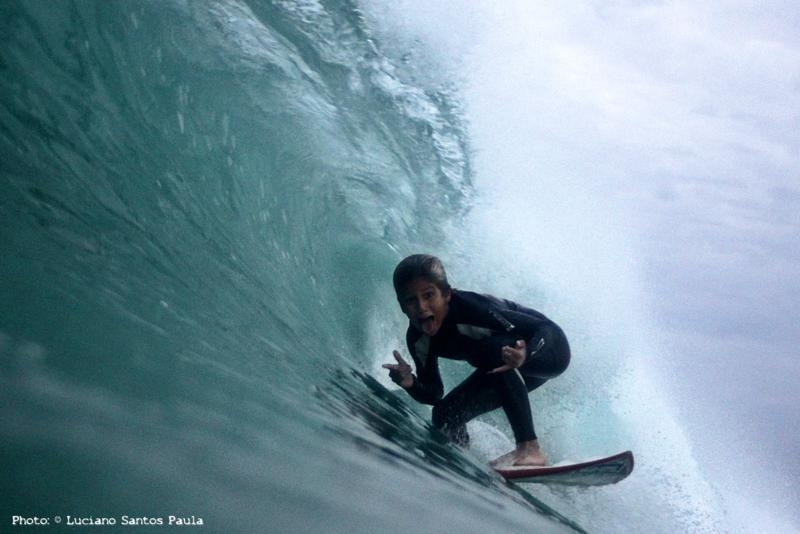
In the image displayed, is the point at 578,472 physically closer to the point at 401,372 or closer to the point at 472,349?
the point at 472,349

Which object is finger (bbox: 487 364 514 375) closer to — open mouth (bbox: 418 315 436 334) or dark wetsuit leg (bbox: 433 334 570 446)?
dark wetsuit leg (bbox: 433 334 570 446)

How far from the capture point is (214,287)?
3.41m

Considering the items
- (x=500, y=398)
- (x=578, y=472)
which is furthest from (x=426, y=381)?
A: (x=578, y=472)

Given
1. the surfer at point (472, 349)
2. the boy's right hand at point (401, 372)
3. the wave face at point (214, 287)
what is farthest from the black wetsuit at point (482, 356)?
the wave face at point (214, 287)

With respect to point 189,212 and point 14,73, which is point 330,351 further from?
point 14,73

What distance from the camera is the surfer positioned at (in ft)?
13.0

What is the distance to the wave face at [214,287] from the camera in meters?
1.60

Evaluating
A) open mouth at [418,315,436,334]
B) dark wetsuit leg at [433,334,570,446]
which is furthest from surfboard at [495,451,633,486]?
open mouth at [418,315,436,334]

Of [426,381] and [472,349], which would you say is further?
[426,381]

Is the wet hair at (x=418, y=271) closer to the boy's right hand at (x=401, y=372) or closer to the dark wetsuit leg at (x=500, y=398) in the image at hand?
the boy's right hand at (x=401, y=372)

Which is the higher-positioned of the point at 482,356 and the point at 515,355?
the point at 515,355

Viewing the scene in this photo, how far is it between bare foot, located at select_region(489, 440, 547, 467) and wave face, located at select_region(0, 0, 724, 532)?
22 centimetres

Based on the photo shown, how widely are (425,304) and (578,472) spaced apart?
1173 mm

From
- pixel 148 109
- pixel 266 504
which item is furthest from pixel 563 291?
pixel 266 504
